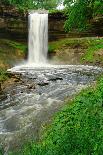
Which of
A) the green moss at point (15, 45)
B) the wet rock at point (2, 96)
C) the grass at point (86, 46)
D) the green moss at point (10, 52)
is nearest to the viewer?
the wet rock at point (2, 96)

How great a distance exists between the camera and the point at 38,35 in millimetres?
39312

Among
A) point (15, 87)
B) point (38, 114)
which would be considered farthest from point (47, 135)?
point (15, 87)

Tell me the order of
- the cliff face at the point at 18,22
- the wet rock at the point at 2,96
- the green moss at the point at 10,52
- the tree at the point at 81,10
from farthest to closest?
the cliff face at the point at 18,22 < the green moss at the point at 10,52 < the wet rock at the point at 2,96 < the tree at the point at 81,10

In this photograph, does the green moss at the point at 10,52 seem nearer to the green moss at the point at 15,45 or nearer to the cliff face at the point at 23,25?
the green moss at the point at 15,45

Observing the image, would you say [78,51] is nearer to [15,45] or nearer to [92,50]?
[92,50]

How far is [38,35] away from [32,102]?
2299 cm

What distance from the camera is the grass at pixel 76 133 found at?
7703mm

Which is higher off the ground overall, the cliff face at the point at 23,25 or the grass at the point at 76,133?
the grass at the point at 76,133

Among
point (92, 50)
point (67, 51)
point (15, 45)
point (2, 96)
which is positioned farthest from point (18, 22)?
point (2, 96)

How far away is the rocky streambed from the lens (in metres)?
11.9

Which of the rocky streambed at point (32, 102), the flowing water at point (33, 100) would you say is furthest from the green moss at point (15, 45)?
the rocky streambed at point (32, 102)

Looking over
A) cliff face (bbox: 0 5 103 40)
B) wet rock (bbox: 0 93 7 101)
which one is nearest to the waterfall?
cliff face (bbox: 0 5 103 40)

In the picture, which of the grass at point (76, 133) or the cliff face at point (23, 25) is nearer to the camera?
the grass at point (76, 133)

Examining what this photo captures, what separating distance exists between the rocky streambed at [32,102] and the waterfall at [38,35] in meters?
10.7
